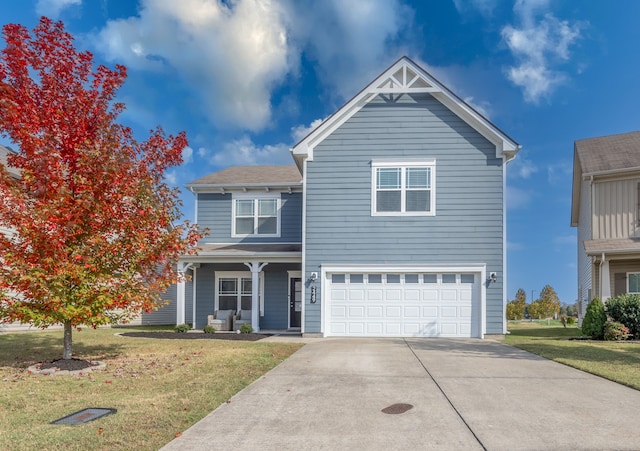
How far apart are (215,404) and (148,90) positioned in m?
15.8

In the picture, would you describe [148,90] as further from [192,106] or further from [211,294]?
[211,294]

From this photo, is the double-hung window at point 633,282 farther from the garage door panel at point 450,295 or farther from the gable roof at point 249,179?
the gable roof at point 249,179

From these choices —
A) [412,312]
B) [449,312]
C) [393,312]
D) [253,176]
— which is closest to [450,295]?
[449,312]

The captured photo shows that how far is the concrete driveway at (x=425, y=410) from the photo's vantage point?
183 inches

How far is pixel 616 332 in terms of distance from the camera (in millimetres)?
14414

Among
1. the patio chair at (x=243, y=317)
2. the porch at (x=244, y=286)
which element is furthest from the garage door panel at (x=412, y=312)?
the patio chair at (x=243, y=317)

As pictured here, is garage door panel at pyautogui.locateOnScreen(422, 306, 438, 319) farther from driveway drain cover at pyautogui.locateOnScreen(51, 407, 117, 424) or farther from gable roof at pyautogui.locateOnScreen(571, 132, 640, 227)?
driveway drain cover at pyautogui.locateOnScreen(51, 407, 117, 424)

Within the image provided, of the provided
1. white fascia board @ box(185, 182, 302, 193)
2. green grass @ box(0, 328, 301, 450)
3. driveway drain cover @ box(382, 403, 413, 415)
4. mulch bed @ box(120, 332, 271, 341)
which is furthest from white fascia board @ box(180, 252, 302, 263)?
driveway drain cover @ box(382, 403, 413, 415)

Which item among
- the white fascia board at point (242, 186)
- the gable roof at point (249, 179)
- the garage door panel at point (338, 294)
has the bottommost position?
the garage door panel at point (338, 294)

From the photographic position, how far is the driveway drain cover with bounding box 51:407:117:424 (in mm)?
5352

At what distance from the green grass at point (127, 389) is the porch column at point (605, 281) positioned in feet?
35.8

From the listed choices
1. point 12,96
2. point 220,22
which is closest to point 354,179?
point 220,22

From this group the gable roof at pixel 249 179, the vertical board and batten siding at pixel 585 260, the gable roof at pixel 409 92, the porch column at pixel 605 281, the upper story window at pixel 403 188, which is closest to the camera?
the gable roof at pixel 409 92

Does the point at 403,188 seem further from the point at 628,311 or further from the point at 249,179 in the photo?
the point at 628,311
